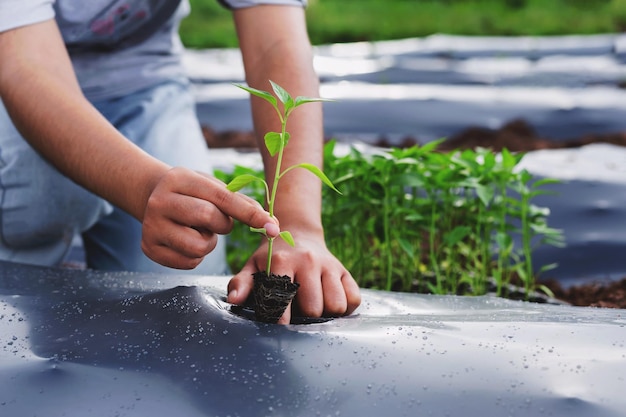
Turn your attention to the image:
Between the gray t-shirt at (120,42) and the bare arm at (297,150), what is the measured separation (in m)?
0.10

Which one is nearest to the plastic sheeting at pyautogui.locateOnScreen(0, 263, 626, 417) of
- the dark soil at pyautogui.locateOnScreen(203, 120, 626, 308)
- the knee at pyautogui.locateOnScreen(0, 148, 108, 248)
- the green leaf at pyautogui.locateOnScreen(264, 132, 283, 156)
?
the green leaf at pyautogui.locateOnScreen(264, 132, 283, 156)

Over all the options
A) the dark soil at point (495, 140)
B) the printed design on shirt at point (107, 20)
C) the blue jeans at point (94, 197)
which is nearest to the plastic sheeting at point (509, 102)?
the dark soil at point (495, 140)

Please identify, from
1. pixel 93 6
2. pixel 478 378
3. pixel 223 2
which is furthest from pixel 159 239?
pixel 93 6

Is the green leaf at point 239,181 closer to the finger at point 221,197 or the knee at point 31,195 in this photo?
the finger at point 221,197

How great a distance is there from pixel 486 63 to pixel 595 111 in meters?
1.84

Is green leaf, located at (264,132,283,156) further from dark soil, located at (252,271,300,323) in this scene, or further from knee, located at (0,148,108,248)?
knee, located at (0,148,108,248)

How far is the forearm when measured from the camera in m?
1.28

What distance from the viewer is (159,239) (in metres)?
1.19

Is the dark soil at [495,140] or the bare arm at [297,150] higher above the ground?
the bare arm at [297,150]

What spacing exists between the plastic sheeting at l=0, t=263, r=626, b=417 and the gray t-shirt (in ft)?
2.54

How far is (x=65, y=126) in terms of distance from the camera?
138 centimetres

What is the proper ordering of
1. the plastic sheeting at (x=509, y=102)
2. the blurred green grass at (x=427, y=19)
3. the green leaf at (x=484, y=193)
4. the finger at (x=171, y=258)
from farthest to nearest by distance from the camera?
the blurred green grass at (x=427, y=19)
the plastic sheeting at (x=509, y=102)
the green leaf at (x=484, y=193)
the finger at (x=171, y=258)

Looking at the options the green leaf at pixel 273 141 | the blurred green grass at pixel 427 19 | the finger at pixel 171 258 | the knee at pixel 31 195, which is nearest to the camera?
the green leaf at pixel 273 141

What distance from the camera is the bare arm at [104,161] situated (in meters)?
1.13
